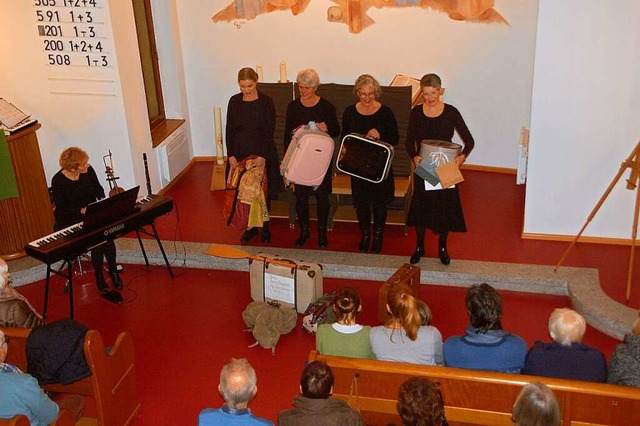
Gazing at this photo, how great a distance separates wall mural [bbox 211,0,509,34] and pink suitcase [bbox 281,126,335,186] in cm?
289

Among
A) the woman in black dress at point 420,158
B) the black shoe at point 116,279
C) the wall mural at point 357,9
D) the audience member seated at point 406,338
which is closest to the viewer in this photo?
the audience member seated at point 406,338

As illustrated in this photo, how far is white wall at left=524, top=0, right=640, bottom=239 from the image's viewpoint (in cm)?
700

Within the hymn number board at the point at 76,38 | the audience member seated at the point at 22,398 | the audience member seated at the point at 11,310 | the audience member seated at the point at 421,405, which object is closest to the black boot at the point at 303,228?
the hymn number board at the point at 76,38

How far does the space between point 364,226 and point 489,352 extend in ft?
10.3

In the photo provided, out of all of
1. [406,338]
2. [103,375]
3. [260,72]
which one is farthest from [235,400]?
[260,72]

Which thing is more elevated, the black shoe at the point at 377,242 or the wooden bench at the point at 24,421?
the wooden bench at the point at 24,421

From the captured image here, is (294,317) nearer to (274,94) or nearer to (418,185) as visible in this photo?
(418,185)

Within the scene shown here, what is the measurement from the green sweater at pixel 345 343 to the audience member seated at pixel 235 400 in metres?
0.97

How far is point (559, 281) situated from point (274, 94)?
11.8ft

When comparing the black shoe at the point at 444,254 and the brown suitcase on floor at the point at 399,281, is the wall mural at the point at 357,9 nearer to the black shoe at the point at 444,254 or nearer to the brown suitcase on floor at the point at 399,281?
the black shoe at the point at 444,254

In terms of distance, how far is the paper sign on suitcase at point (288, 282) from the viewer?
651cm

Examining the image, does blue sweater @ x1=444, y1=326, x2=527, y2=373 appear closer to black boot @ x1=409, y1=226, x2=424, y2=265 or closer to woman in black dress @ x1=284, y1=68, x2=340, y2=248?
black boot @ x1=409, y1=226, x2=424, y2=265

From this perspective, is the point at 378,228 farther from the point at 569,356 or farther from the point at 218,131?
the point at 569,356

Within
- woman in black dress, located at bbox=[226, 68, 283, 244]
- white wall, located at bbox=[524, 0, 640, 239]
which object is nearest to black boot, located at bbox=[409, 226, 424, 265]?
white wall, located at bbox=[524, 0, 640, 239]
